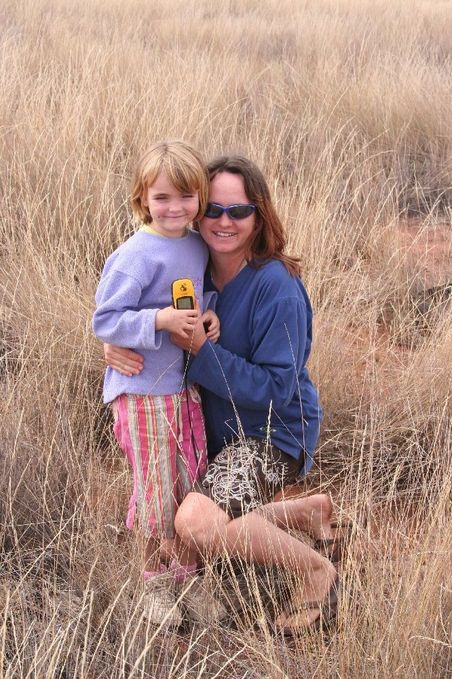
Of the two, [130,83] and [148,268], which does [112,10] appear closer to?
[130,83]

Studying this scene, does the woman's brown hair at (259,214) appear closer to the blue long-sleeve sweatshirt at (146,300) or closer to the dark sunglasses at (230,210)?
the dark sunglasses at (230,210)

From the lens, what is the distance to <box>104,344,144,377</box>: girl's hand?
2375 mm

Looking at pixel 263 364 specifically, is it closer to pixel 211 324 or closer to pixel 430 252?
pixel 211 324

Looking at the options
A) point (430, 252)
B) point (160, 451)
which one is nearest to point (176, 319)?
point (160, 451)

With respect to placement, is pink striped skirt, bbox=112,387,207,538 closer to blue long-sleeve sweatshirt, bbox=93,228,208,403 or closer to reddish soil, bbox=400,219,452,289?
blue long-sleeve sweatshirt, bbox=93,228,208,403

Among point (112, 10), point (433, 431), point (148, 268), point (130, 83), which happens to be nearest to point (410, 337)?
point (433, 431)

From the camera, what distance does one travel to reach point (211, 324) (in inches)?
94.3

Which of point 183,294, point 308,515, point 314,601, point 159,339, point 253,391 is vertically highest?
→ point 183,294

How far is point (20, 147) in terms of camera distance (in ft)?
15.5

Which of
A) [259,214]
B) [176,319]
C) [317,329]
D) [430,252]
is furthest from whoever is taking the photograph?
[430,252]

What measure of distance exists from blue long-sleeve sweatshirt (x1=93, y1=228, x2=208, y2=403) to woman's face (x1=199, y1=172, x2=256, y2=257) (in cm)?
6

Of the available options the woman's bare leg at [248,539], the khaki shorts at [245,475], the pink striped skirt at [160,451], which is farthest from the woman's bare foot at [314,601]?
the pink striped skirt at [160,451]

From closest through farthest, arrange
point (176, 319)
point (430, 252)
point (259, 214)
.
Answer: point (176, 319) → point (259, 214) → point (430, 252)

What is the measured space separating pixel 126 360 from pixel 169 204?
1.41 feet
